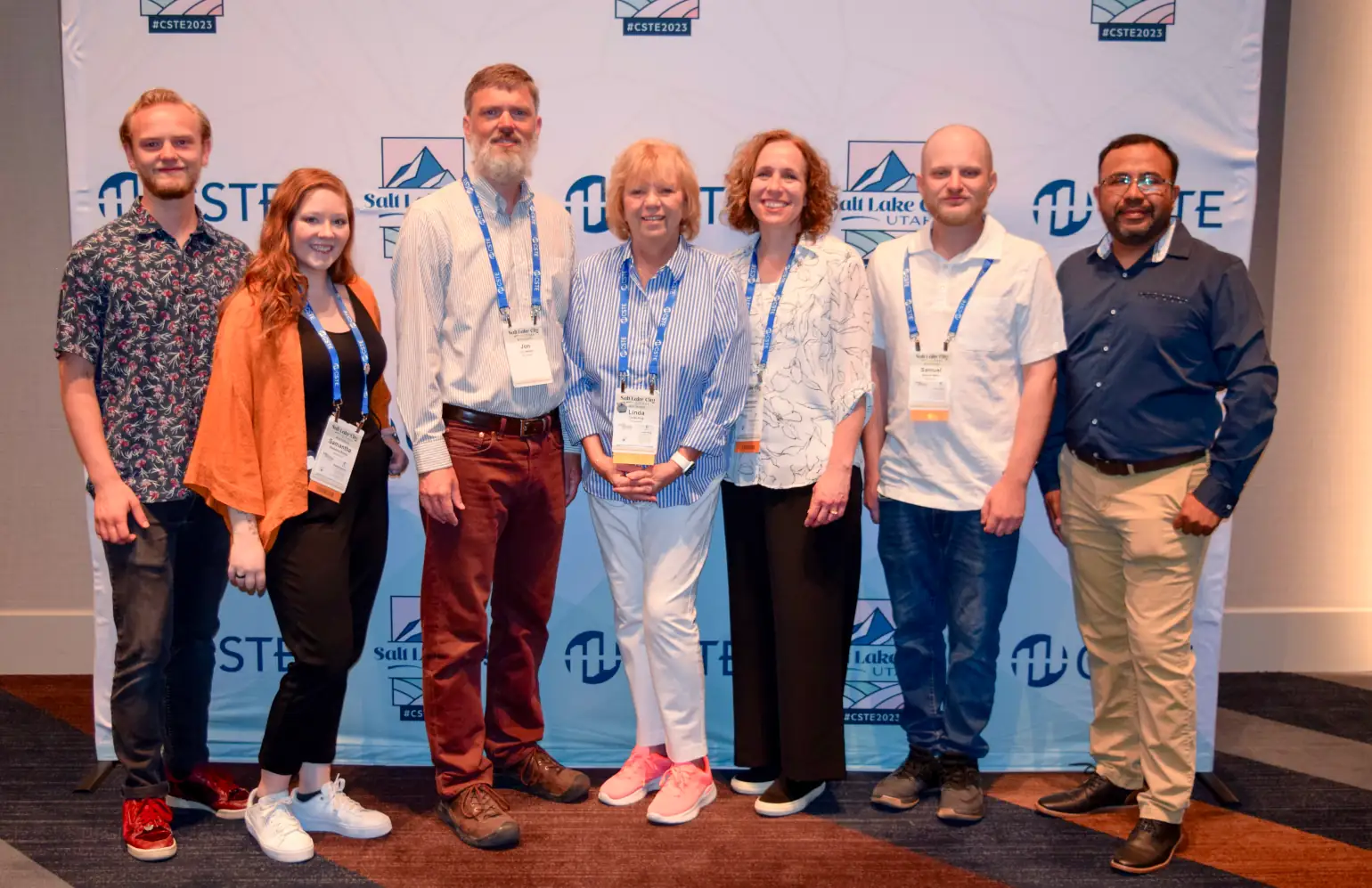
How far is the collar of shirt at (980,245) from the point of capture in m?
2.71

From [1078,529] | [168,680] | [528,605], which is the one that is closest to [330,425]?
[528,605]

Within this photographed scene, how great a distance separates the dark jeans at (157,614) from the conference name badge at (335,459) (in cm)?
41

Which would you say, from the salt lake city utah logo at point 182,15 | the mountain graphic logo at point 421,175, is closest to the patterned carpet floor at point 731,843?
the mountain graphic logo at point 421,175

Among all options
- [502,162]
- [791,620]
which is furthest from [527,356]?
[791,620]

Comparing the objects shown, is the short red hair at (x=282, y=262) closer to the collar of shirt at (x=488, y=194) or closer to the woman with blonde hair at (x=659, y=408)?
the collar of shirt at (x=488, y=194)

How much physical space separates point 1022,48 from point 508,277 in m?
1.69

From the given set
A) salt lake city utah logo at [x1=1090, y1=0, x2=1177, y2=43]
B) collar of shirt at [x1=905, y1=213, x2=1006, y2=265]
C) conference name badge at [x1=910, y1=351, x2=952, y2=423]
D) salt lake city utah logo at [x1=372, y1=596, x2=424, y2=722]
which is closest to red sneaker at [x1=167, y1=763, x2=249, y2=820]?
salt lake city utah logo at [x1=372, y1=596, x2=424, y2=722]

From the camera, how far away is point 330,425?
8.09 feet

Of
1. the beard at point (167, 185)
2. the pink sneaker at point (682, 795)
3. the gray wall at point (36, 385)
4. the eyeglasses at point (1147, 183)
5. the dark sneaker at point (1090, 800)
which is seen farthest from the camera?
the gray wall at point (36, 385)

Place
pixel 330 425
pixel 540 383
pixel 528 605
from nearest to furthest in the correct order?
pixel 330 425, pixel 540 383, pixel 528 605

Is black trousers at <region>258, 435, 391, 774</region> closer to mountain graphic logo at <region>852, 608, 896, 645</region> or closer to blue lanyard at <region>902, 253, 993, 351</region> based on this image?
blue lanyard at <region>902, 253, 993, 351</region>

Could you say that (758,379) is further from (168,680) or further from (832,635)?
(168,680)

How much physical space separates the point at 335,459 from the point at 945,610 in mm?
1657

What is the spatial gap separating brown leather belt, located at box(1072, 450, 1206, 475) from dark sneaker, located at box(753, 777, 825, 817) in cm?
111
